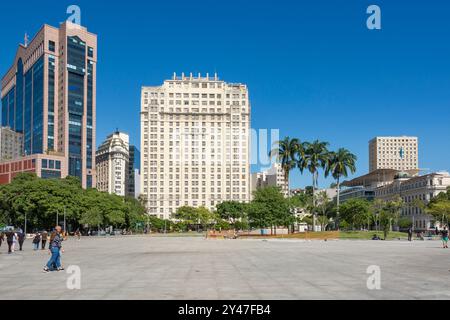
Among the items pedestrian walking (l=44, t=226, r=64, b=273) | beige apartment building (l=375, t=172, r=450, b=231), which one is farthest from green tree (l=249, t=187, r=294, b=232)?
pedestrian walking (l=44, t=226, r=64, b=273)

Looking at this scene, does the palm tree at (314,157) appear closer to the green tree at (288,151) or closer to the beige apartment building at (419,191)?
the green tree at (288,151)

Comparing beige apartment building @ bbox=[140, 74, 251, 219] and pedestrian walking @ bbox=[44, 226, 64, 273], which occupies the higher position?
beige apartment building @ bbox=[140, 74, 251, 219]

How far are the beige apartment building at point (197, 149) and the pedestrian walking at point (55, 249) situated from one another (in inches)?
6772

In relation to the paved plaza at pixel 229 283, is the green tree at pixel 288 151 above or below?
above

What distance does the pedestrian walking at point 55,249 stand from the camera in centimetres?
2198

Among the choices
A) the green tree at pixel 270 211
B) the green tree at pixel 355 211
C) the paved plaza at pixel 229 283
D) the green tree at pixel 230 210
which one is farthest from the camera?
the green tree at pixel 230 210

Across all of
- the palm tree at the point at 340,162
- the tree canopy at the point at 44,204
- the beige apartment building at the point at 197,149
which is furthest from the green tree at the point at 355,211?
the beige apartment building at the point at 197,149

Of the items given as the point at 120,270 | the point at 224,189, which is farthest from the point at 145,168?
the point at 120,270

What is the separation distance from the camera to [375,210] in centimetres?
13175

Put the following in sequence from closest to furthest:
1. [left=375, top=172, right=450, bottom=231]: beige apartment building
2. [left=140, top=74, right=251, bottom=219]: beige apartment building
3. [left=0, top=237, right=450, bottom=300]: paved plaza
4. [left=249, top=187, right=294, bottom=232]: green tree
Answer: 1. [left=0, top=237, right=450, bottom=300]: paved plaza
2. [left=249, top=187, right=294, bottom=232]: green tree
3. [left=375, top=172, right=450, bottom=231]: beige apartment building
4. [left=140, top=74, right=251, bottom=219]: beige apartment building

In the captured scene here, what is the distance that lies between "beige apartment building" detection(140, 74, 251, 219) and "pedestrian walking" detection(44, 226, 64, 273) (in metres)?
172

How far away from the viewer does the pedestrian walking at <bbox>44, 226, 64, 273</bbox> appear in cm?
2198

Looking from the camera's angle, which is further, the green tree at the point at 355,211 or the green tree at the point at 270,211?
the green tree at the point at 355,211

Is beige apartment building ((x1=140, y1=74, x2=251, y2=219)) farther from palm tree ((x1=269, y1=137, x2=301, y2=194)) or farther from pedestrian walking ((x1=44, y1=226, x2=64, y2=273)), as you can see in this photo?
pedestrian walking ((x1=44, y1=226, x2=64, y2=273))
